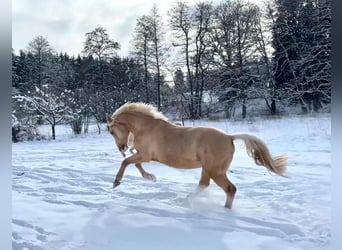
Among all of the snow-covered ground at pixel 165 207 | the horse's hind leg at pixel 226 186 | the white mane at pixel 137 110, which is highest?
the white mane at pixel 137 110

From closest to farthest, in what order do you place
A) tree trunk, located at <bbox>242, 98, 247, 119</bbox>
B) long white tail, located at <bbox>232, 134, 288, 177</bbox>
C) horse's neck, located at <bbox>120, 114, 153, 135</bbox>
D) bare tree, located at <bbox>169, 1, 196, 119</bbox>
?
long white tail, located at <bbox>232, 134, 288, 177</bbox> → horse's neck, located at <bbox>120, 114, 153, 135</bbox> → bare tree, located at <bbox>169, 1, 196, 119</bbox> → tree trunk, located at <bbox>242, 98, 247, 119</bbox>

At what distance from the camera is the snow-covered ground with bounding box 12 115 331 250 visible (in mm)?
1069

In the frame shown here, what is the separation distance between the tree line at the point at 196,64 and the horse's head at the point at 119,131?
17.7 inches

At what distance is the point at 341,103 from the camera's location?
390 mm

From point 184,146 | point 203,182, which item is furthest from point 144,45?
point 203,182

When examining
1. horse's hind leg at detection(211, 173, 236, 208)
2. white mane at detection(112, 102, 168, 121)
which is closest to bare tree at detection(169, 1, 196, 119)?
white mane at detection(112, 102, 168, 121)

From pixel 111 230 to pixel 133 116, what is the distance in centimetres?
91

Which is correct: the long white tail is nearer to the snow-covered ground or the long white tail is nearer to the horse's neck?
the snow-covered ground

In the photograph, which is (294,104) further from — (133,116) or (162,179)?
(133,116)

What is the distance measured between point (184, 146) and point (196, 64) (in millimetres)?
924

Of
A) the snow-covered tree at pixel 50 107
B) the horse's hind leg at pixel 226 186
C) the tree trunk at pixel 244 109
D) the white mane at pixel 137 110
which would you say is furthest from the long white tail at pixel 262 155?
the snow-covered tree at pixel 50 107

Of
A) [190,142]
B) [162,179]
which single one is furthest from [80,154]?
[190,142]

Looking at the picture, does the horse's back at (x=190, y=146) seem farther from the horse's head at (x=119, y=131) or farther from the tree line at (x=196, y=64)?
the tree line at (x=196, y=64)

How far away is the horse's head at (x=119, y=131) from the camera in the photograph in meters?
1.98
